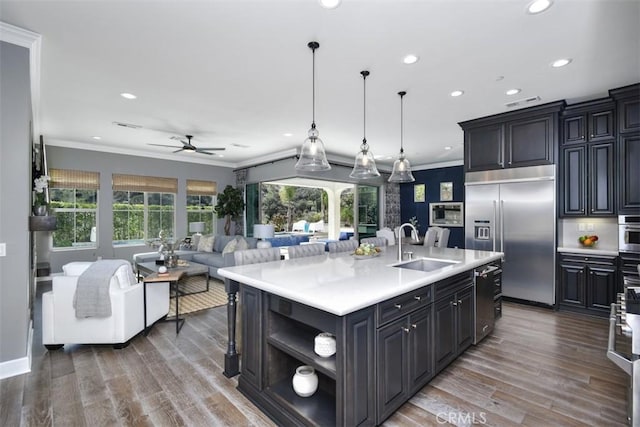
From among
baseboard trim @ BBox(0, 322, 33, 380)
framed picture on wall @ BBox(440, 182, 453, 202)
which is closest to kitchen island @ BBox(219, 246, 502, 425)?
baseboard trim @ BBox(0, 322, 33, 380)

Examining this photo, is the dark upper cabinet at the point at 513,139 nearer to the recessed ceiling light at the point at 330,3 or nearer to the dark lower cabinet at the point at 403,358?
the dark lower cabinet at the point at 403,358

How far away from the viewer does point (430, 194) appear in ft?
30.0

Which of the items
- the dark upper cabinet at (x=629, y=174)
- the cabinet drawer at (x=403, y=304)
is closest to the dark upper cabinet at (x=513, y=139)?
the dark upper cabinet at (x=629, y=174)

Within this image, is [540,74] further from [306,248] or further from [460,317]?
[306,248]

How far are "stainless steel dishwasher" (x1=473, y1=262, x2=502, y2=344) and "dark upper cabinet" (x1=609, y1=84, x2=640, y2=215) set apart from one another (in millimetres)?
1914

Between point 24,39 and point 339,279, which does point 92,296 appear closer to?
point 24,39

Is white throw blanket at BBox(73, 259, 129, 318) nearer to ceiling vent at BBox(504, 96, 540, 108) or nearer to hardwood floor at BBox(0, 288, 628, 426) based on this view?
hardwood floor at BBox(0, 288, 628, 426)

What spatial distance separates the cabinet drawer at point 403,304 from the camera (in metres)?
1.85

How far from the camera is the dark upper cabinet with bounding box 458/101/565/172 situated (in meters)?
4.16

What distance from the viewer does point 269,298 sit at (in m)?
2.13

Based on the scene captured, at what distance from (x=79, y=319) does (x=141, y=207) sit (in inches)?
202

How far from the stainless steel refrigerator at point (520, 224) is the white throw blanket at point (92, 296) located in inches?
195

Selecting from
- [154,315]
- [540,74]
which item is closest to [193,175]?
[154,315]

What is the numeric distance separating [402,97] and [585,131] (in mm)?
2561
